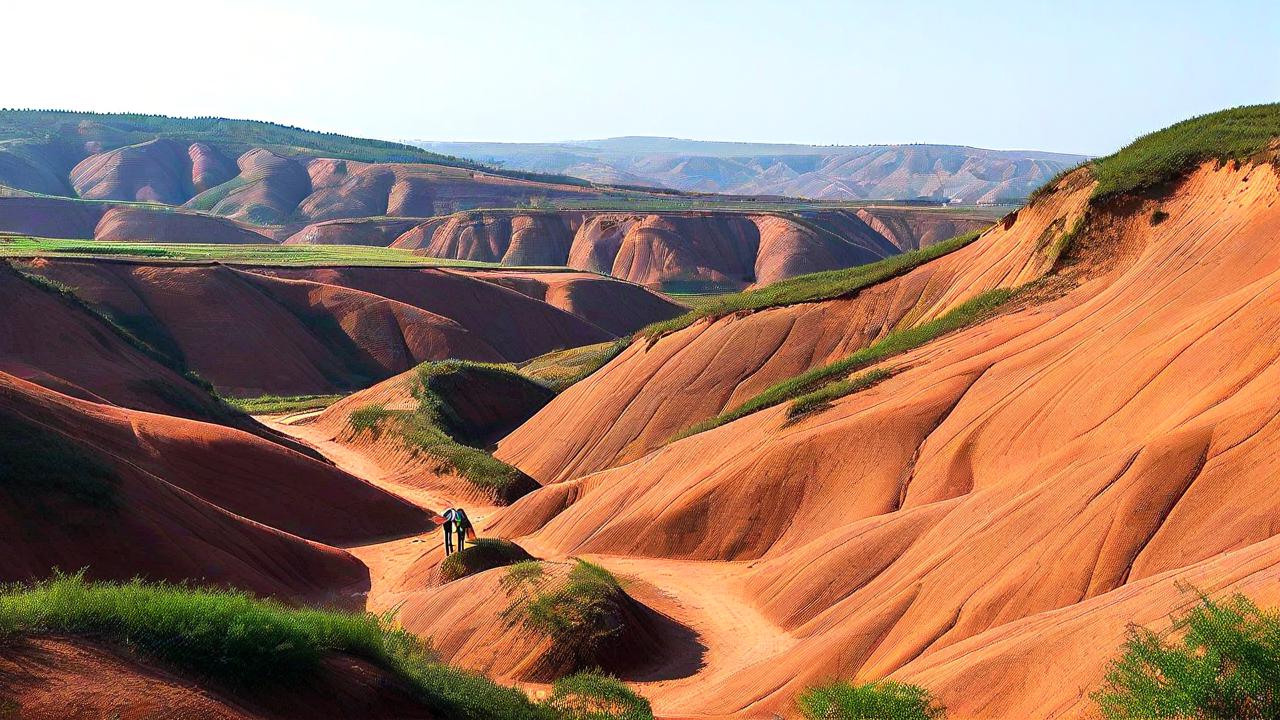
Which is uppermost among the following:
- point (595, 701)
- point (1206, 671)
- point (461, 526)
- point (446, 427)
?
point (1206, 671)

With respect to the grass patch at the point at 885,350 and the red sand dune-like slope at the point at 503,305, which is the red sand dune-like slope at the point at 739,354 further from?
the red sand dune-like slope at the point at 503,305

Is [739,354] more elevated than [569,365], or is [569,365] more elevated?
[739,354]

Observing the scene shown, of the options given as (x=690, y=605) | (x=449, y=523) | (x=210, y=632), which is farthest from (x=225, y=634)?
(x=449, y=523)

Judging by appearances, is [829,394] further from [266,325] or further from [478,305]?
[478,305]

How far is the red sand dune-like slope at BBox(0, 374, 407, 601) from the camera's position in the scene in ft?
59.3

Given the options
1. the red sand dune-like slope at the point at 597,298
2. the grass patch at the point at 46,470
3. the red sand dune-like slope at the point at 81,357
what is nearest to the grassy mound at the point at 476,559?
the grass patch at the point at 46,470

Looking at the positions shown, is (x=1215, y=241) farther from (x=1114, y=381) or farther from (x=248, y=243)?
(x=248, y=243)

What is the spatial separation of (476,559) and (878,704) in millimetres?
11166

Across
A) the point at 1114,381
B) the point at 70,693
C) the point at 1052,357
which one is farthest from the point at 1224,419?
the point at 70,693

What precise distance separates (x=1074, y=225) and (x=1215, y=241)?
190 inches

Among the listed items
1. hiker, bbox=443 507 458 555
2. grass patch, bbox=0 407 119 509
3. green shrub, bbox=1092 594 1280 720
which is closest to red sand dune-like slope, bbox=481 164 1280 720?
green shrub, bbox=1092 594 1280 720

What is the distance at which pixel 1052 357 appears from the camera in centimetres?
2192

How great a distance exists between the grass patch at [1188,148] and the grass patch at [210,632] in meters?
21.5

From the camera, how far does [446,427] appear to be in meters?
39.7
